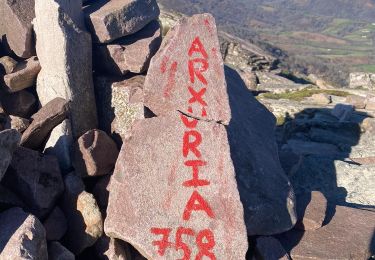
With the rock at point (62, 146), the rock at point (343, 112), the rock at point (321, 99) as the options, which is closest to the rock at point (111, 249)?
the rock at point (62, 146)

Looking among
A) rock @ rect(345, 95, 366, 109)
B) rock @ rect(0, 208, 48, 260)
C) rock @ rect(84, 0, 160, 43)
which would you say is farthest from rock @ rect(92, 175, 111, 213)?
rock @ rect(345, 95, 366, 109)

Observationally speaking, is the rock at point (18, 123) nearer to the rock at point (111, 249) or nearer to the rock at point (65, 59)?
the rock at point (65, 59)

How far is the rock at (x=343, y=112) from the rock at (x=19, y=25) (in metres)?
10.5

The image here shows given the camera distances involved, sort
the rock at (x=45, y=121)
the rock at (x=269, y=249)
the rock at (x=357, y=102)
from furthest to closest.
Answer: the rock at (x=357, y=102)
the rock at (x=45, y=121)
the rock at (x=269, y=249)

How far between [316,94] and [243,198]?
44.5ft

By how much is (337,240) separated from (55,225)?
14.6ft

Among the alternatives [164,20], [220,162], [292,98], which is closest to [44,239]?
[220,162]

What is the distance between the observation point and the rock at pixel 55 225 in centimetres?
639

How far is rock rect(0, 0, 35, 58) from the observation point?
25.2ft

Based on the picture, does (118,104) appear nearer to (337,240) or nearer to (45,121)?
(45,121)

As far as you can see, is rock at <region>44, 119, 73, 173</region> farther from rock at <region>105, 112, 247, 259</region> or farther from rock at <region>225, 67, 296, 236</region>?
rock at <region>225, 67, 296, 236</region>

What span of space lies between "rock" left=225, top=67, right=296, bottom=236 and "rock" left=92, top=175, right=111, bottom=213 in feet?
6.92

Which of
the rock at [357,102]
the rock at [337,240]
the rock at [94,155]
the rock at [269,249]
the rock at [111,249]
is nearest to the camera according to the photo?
the rock at [111,249]

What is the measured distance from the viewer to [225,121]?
7.07 m
